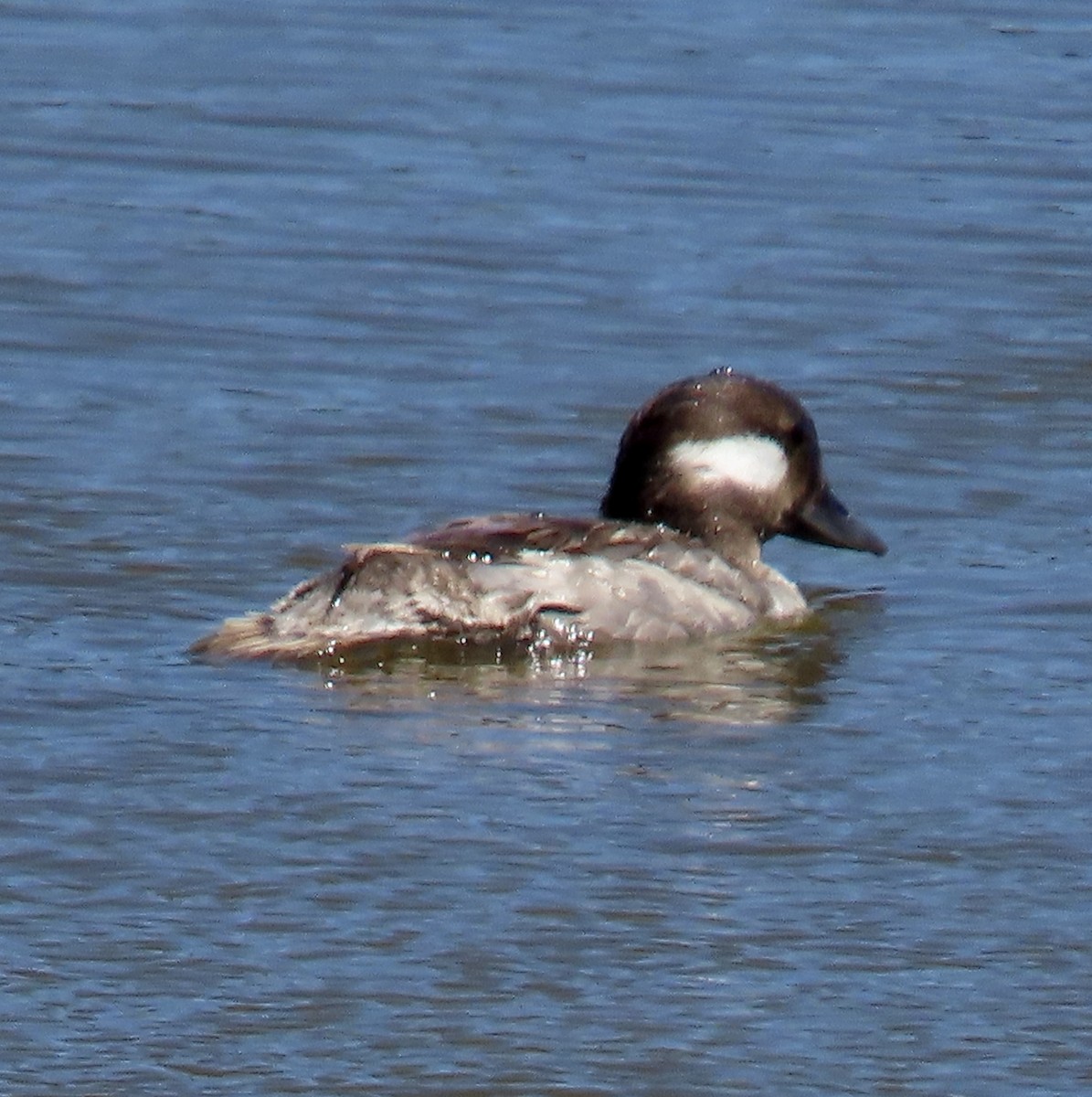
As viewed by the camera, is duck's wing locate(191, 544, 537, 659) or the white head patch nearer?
duck's wing locate(191, 544, 537, 659)

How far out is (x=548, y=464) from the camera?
11.7 meters

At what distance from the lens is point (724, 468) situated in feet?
35.3

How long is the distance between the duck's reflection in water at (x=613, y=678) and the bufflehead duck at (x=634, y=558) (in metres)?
0.06

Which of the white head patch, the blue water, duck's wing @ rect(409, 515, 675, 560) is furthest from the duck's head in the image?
duck's wing @ rect(409, 515, 675, 560)

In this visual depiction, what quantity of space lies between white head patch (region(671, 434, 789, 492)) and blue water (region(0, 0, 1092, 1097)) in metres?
0.45

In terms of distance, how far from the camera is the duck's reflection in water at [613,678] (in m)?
9.23

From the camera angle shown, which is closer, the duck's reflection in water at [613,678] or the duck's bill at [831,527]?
the duck's reflection in water at [613,678]

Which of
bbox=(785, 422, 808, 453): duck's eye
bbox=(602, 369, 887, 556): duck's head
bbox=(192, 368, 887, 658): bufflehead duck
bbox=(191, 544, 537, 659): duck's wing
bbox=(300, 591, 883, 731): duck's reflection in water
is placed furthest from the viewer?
bbox=(785, 422, 808, 453): duck's eye

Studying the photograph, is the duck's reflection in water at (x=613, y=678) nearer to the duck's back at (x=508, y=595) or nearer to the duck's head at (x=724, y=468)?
the duck's back at (x=508, y=595)

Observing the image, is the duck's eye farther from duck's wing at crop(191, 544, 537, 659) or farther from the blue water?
duck's wing at crop(191, 544, 537, 659)

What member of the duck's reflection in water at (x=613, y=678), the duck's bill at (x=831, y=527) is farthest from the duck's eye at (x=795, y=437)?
the duck's reflection in water at (x=613, y=678)

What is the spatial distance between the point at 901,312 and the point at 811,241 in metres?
1.07

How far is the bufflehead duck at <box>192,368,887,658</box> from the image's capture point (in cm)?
963

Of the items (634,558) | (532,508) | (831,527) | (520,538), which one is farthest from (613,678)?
(532,508)
